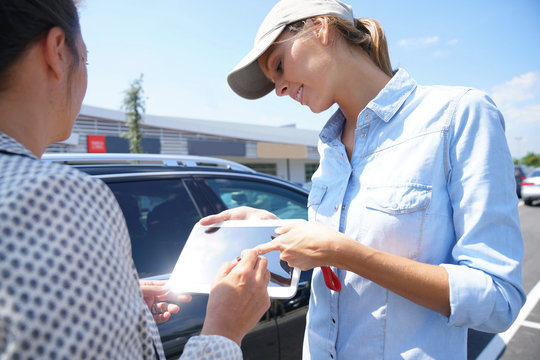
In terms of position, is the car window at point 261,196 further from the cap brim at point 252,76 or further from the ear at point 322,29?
the ear at point 322,29

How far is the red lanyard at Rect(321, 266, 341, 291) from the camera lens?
1197 millimetres

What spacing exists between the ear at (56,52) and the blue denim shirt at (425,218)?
0.97m

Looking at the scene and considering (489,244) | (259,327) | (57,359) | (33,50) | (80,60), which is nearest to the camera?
(57,359)

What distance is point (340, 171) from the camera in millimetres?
1355

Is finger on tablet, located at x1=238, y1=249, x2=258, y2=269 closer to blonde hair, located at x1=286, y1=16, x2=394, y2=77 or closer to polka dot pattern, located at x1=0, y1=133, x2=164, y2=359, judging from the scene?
polka dot pattern, located at x1=0, y1=133, x2=164, y2=359

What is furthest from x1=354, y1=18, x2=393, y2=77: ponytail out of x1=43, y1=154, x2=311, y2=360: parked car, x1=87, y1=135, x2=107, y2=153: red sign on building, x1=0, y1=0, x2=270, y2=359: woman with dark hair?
x1=87, y1=135, x2=107, y2=153: red sign on building

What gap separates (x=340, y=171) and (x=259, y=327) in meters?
1.02

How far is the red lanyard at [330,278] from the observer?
1197 mm

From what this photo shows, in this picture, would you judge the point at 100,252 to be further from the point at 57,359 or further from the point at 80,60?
the point at 80,60

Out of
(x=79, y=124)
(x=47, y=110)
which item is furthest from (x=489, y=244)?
(x=79, y=124)

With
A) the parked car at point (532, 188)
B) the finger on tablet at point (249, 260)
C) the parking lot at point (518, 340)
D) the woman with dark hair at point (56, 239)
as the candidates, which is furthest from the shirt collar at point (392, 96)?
the parked car at point (532, 188)

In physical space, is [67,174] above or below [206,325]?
above

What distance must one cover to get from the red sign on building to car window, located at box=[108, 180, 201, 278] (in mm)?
15107

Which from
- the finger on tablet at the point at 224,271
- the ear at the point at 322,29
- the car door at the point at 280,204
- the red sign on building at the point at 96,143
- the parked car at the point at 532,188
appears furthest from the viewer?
the red sign on building at the point at 96,143
